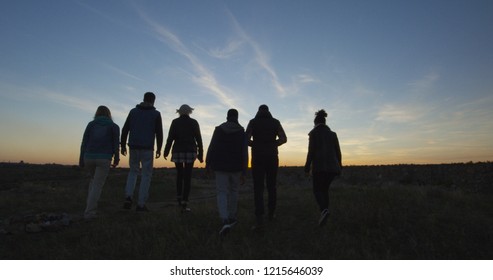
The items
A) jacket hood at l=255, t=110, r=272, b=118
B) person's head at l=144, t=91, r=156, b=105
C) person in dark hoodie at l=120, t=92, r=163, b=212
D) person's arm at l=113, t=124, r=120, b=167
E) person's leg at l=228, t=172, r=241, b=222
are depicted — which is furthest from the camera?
person's head at l=144, t=91, r=156, b=105

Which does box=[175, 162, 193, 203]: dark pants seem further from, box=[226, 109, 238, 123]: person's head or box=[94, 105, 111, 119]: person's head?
box=[226, 109, 238, 123]: person's head

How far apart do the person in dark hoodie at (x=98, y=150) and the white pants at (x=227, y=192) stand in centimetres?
253

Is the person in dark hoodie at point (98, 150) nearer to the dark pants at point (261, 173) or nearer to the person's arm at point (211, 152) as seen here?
the person's arm at point (211, 152)

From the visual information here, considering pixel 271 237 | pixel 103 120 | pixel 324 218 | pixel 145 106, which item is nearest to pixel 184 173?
pixel 145 106

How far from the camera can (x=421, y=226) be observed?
20.6 ft

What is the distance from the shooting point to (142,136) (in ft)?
24.8

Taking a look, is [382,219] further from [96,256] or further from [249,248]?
[96,256]

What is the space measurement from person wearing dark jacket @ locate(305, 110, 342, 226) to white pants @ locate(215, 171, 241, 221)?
5.53 ft

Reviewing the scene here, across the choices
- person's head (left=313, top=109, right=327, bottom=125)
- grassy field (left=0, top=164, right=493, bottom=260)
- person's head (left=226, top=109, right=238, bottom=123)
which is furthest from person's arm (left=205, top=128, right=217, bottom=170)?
person's head (left=313, top=109, right=327, bottom=125)

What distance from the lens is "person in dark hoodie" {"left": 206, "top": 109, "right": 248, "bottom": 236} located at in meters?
5.95

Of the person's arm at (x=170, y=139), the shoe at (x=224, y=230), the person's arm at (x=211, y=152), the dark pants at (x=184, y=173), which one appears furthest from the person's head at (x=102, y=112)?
the shoe at (x=224, y=230)

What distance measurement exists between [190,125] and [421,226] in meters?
5.55

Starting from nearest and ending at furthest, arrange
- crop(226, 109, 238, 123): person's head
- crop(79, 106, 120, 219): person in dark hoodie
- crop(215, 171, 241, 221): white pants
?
crop(215, 171, 241, 221): white pants
crop(226, 109, 238, 123): person's head
crop(79, 106, 120, 219): person in dark hoodie

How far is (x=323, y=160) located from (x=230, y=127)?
2099mm
